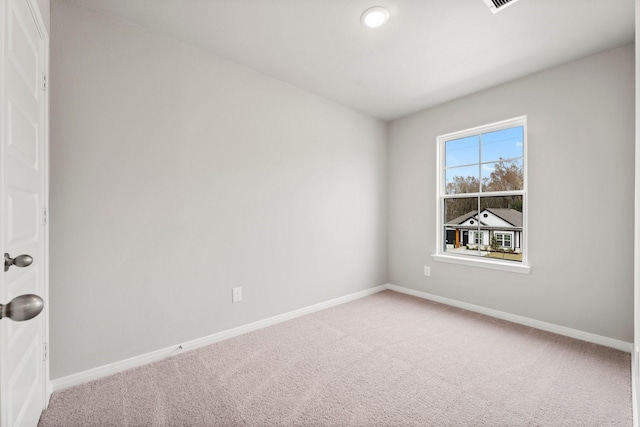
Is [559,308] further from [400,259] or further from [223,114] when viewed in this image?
[223,114]

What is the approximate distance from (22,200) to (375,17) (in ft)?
7.34

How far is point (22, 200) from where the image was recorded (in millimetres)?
1205

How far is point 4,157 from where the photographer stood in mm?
935

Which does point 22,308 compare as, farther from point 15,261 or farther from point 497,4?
point 497,4

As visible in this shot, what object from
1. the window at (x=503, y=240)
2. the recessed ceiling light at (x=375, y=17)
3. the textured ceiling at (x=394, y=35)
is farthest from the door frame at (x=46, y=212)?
the window at (x=503, y=240)

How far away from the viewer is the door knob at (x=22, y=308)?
0.65m

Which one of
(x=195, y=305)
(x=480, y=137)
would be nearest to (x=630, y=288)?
(x=480, y=137)

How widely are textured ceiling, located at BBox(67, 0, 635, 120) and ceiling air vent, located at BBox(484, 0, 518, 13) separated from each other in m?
0.04

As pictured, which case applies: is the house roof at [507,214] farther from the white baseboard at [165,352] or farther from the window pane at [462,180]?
the white baseboard at [165,352]

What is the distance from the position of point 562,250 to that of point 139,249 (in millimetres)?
3563

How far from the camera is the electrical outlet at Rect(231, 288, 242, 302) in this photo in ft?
8.39

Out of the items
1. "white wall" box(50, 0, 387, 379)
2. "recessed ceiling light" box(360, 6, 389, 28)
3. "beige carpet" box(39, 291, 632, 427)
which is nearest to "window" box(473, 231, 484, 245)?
"beige carpet" box(39, 291, 632, 427)

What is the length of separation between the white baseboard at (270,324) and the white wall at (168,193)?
0.16ft

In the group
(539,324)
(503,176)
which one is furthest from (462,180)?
(539,324)
